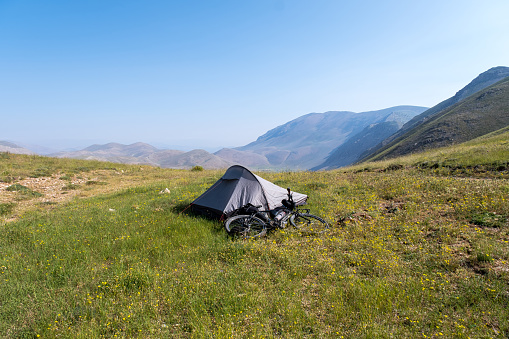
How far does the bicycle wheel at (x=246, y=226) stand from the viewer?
8461 millimetres

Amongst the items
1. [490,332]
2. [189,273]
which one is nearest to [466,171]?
[490,332]

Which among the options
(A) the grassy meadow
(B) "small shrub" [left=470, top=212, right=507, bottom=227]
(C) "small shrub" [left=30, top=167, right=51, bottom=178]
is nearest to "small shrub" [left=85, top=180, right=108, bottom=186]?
(C) "small shrub" [left=30, top=167, right=51, bottom=178]

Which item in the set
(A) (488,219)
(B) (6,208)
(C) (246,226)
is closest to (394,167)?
(A) (488,219)

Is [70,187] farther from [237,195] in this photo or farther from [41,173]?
[237,195]

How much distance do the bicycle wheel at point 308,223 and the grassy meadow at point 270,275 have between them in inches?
14.0

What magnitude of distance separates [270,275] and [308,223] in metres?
3.76

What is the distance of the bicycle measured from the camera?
28.1ft

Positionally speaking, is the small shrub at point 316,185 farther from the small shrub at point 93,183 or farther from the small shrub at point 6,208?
A: the small shrub at point 93,183

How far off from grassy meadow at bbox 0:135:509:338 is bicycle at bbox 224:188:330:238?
0.50 meters

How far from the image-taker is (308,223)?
9172 mm

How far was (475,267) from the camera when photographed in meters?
5.60

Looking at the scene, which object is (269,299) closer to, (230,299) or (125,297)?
(230,299)

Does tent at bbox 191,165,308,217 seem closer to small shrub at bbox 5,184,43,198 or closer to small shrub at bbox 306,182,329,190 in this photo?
small shrub at bbox 306,182,329,190

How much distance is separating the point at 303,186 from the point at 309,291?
35.7 ft
